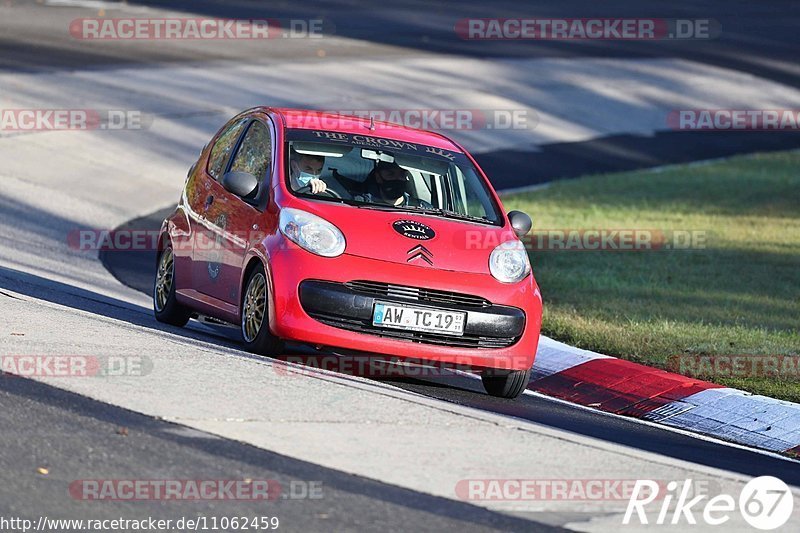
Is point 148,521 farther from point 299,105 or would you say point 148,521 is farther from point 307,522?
point 299,105

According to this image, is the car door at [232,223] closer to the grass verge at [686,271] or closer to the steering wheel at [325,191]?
the steering wheel at [325,191]

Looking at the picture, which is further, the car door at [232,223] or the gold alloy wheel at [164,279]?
the gold alloy wheel at [164,279]

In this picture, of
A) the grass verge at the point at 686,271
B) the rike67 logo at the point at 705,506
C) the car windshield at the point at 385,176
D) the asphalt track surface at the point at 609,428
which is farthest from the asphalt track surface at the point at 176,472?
the grass verge at the point at 686,271

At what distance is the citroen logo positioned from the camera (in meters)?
9.57

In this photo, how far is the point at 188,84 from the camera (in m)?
25.4

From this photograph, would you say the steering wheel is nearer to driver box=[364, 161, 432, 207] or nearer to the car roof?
driver box=[364, 161, 432, 207]

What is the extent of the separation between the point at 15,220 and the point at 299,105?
9.31 metres

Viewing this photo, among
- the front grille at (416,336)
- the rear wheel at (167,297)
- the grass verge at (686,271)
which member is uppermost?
the front grille at (416,336)

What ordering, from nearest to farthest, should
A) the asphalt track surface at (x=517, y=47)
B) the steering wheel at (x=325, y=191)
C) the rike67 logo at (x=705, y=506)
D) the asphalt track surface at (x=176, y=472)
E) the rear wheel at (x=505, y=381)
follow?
the asphalt track surface at (x=176, y=472)
the rike67 logo at (x=705, y=506)
the rear wheel at (x=505, y=381)
the steering wheel at (x=325, y=191)
the asphalt track surface at (x=517, y=47)

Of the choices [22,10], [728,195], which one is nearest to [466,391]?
[728,195]

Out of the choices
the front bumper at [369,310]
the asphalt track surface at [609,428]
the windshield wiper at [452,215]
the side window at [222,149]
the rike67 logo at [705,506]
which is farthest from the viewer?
the side window at [222,149]

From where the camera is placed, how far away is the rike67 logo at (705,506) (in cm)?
691

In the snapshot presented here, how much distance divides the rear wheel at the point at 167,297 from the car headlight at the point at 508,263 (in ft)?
8.26

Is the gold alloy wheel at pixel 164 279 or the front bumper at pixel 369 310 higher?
the front bumper at pixel 369 310
